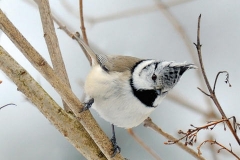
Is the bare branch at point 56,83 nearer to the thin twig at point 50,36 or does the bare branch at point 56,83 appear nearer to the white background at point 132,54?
the thin twig at point 50,36

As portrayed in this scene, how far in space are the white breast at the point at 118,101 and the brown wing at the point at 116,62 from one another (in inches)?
1.0

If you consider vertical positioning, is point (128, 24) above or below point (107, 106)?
above

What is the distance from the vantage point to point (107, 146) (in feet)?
2.96

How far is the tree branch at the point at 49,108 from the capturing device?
0.83m

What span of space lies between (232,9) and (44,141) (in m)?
1.06

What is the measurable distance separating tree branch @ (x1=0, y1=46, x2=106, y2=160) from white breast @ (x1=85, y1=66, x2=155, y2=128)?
216 mm

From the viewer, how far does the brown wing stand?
117 cm

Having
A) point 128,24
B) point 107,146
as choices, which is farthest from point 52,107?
point 128,24

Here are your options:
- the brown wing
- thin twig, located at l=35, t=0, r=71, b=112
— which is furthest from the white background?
thin twig, located at l=35, t=0, r=71, b=112

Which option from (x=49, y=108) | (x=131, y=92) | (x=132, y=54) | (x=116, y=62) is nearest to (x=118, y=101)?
(x=131, y=92)

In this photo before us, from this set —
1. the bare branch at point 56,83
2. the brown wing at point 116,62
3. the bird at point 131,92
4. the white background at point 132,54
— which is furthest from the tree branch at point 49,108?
the white background at point 132,54

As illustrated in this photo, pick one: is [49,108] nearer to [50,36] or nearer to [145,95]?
[50,36]

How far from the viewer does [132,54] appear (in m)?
1.87

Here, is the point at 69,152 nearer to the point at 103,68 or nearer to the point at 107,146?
the point at 103,68
